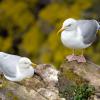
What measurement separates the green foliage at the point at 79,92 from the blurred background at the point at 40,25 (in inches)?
122

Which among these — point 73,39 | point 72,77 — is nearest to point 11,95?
point 72,77

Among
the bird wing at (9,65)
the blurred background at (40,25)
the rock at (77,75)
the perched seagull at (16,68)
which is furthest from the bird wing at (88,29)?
the blurred background at (40,25)

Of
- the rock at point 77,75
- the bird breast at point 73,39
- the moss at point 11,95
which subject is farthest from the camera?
the rock at point 77,75

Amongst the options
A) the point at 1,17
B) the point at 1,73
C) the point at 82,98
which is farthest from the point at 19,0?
the point at 82,98

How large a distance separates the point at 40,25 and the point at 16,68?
169 inches

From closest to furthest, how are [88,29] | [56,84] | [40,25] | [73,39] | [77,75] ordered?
[73,39], [88,29], [77,75], [56,84], [40,25]

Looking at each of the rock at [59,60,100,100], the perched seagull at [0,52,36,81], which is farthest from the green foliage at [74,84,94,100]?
the perched seagull at [0,52,36,81]

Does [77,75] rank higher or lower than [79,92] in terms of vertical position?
higher

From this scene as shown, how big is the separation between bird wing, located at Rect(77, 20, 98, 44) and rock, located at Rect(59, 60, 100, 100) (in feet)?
1.28

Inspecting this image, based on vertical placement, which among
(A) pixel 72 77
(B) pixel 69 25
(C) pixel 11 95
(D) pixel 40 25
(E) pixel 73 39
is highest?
(D) pixel 40 25

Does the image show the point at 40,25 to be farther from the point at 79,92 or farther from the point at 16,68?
the point at 79,92

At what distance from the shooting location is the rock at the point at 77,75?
5961 millimetres

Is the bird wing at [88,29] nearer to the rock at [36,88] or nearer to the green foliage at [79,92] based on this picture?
the green foliage at [79,92]

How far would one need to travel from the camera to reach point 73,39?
18.8 feet
